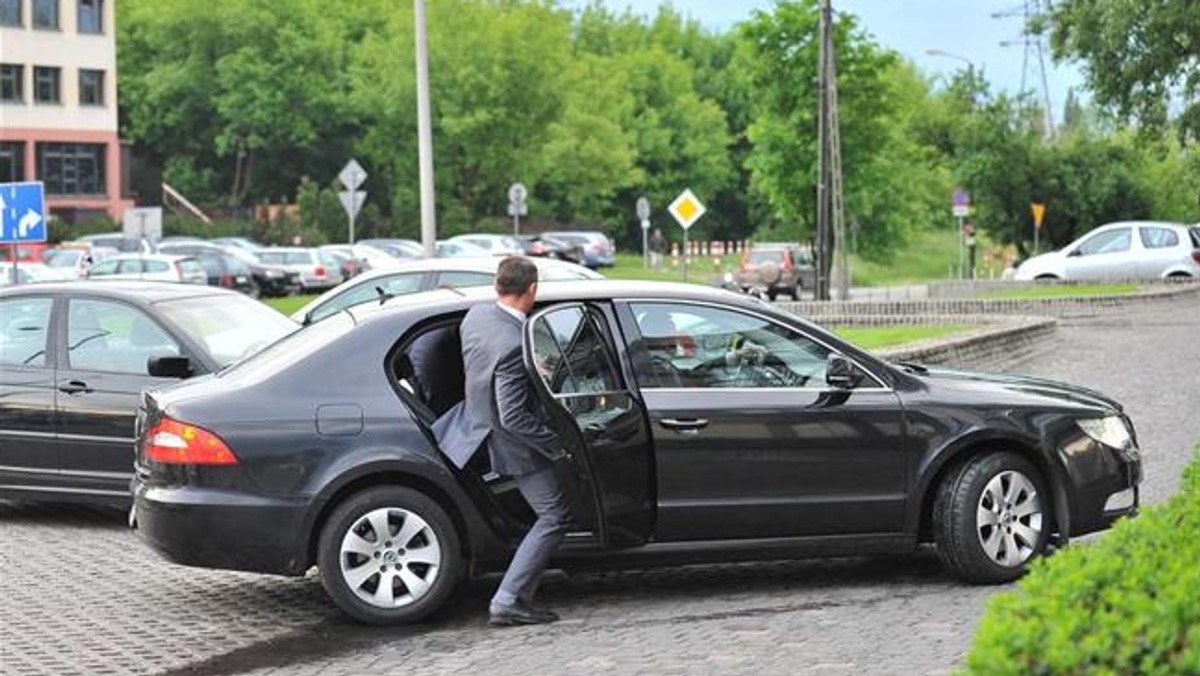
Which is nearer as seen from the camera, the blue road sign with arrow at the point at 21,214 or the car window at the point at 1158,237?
the blue road sign with arrow at the point at 21,214

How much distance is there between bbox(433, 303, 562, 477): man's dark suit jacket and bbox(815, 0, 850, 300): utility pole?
31.8m

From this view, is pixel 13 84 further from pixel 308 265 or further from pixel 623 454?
pixel 623 454

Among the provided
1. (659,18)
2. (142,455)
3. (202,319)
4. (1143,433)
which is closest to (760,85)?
(1143,433)

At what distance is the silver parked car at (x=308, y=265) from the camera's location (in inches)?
2233

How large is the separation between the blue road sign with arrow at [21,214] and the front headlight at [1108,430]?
1877 centimetres

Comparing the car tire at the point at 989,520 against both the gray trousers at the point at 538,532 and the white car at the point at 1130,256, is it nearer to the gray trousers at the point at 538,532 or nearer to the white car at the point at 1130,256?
the gray trousers at the point at 538,532

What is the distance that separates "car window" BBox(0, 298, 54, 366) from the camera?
12.0 m

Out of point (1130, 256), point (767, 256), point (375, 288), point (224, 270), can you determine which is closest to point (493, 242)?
point (767, 256)

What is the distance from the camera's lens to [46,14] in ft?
288

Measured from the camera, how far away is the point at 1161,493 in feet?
38.8

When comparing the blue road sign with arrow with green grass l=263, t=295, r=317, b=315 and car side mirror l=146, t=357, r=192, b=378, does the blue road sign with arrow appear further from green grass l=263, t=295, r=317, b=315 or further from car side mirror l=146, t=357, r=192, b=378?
green grass l=263, t=295, r=317, b=315

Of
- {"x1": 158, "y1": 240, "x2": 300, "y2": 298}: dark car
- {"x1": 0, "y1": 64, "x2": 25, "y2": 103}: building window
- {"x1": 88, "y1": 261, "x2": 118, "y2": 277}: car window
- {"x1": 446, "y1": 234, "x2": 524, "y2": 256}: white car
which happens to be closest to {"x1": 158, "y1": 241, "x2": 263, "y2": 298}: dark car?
{"x1": 158, "y1": 240, "x2": 300, "y2": 298}: dark car

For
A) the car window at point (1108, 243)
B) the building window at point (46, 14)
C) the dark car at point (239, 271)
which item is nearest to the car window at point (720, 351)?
the car window at point (1108, 243)

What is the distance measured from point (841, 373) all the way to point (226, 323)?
5024 mm
